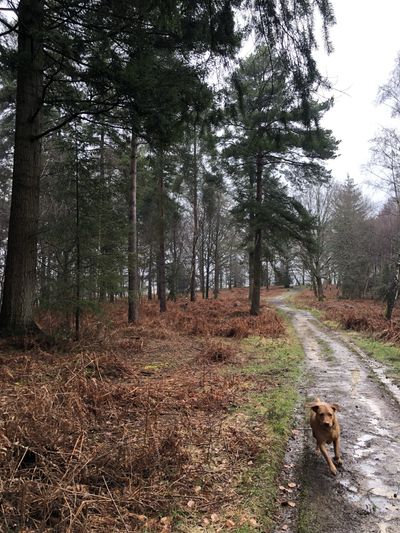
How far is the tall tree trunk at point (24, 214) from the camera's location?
24.1 feet

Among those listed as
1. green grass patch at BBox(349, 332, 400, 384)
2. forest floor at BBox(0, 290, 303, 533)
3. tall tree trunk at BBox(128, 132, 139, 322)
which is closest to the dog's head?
forest floor at BBox(0, 290, 303, 533)

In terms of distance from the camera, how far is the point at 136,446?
3734 mm

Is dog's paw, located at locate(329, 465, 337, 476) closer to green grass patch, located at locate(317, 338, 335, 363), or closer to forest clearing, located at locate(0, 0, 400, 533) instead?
forest clearing, located at locate(0, 0, 400, 533)

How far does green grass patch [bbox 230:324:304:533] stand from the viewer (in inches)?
135

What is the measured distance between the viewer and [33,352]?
22.7 ft

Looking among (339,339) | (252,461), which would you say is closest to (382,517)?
(252,461)

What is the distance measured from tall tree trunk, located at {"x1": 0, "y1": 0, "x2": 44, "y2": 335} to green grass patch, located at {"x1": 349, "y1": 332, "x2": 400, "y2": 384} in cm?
771

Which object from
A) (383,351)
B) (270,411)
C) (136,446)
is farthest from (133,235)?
(136,446)

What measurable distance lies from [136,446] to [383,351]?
30.4ft

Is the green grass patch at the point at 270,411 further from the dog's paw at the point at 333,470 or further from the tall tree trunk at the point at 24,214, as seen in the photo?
the tall tree trunk at the point at 24,214

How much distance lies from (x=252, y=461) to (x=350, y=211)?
37327 millimetres

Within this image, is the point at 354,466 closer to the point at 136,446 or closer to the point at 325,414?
the point at 325,414

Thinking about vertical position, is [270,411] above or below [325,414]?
below

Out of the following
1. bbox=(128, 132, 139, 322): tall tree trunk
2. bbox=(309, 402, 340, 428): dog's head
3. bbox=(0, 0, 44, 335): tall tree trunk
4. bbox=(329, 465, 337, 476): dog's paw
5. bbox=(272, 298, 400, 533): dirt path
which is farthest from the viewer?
bbox=(128, 132, 139, 322): tall tree trunk
